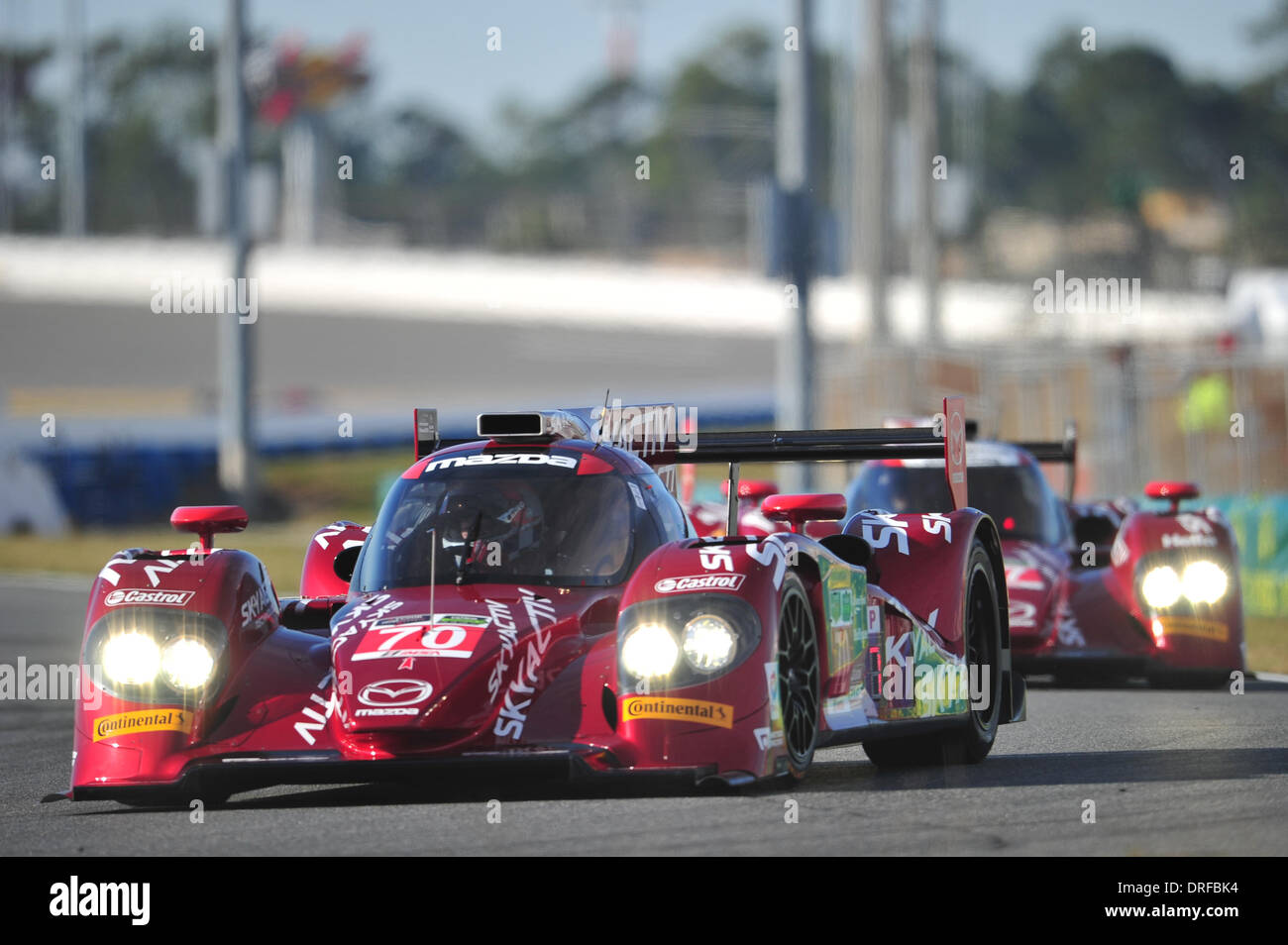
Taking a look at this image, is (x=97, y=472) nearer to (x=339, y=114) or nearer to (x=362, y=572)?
(x=362, y=572)

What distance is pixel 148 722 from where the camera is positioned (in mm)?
8539

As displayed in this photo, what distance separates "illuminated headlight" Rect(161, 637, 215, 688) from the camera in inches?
338

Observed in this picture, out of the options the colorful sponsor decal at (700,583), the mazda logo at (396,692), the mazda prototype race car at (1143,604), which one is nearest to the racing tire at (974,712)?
the colorful sponsor decal at (700,583)

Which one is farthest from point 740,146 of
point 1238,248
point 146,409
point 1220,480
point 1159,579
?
point 1159,579

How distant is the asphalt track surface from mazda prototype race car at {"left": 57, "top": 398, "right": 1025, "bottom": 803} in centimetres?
19

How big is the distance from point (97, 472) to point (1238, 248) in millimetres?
63698

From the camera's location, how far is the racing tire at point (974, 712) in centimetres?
1003

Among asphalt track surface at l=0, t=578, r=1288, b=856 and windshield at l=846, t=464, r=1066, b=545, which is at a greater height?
windshield at l=846, t=464, r=1066, b=545

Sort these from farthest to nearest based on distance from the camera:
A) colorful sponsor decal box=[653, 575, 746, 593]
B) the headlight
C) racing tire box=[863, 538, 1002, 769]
Result: racing tire box=[863, 538, 1002, 769], the headlight, colorful sponsor decal box=[653, 575, 746, 593]

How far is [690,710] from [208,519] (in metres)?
2.48

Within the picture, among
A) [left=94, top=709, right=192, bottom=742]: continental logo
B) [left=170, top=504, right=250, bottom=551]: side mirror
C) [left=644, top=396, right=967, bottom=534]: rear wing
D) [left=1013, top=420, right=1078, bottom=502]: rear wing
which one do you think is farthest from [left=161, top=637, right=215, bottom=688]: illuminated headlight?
[left=1013, top=420, right=1078, bottom=502]: rear wing

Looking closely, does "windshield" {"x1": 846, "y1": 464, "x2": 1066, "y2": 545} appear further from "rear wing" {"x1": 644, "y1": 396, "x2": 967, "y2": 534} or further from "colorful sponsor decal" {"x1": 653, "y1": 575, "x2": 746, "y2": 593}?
"colorful sponsor decal" {"x1": 653, "y1": 575, "x2": 746, "y2": 593}

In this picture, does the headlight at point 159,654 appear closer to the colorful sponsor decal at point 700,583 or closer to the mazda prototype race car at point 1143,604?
the colorful sponsor decal at point 700,583

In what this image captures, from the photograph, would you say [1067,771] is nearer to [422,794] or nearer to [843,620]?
[843,620]
